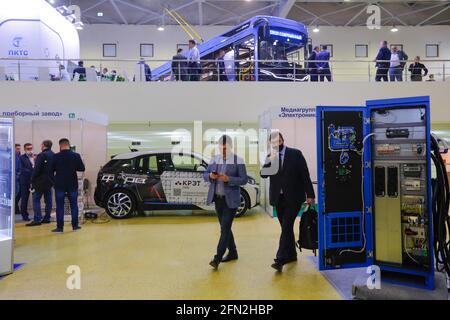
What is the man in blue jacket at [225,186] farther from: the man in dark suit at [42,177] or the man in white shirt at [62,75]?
the man in white shirt at [62,75]

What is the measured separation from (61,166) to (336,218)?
500 cm

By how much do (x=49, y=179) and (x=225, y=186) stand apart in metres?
4.52

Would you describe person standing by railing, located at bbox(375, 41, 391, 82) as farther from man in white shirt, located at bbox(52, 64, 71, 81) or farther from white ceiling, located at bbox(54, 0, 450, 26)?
man in white shirt, located at bbox(52, 64, 71, 81)

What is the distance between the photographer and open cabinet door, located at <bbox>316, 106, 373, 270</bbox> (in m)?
4.42

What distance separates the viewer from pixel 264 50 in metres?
9.99

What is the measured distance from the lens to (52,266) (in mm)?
5043

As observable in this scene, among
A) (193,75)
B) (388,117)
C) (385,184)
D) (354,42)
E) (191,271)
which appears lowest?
(191,271)

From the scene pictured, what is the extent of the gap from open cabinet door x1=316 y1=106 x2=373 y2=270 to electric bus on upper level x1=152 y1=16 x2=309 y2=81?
557 cm

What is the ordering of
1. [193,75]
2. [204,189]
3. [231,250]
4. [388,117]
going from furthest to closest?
[193,75], [204,189], [231,250], [388,117]

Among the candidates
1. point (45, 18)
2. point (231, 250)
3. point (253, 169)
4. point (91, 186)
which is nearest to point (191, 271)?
point (231, 250)

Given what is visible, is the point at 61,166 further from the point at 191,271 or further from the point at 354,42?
the point at 354,42

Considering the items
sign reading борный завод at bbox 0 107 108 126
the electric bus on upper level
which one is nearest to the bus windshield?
the electric bus on upper level

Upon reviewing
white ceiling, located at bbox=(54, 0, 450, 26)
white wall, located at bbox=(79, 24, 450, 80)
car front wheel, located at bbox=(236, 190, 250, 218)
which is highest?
white ceiling, located at bbox=(54, 0, 450, 26)

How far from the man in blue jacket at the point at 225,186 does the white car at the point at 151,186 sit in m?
3.41
